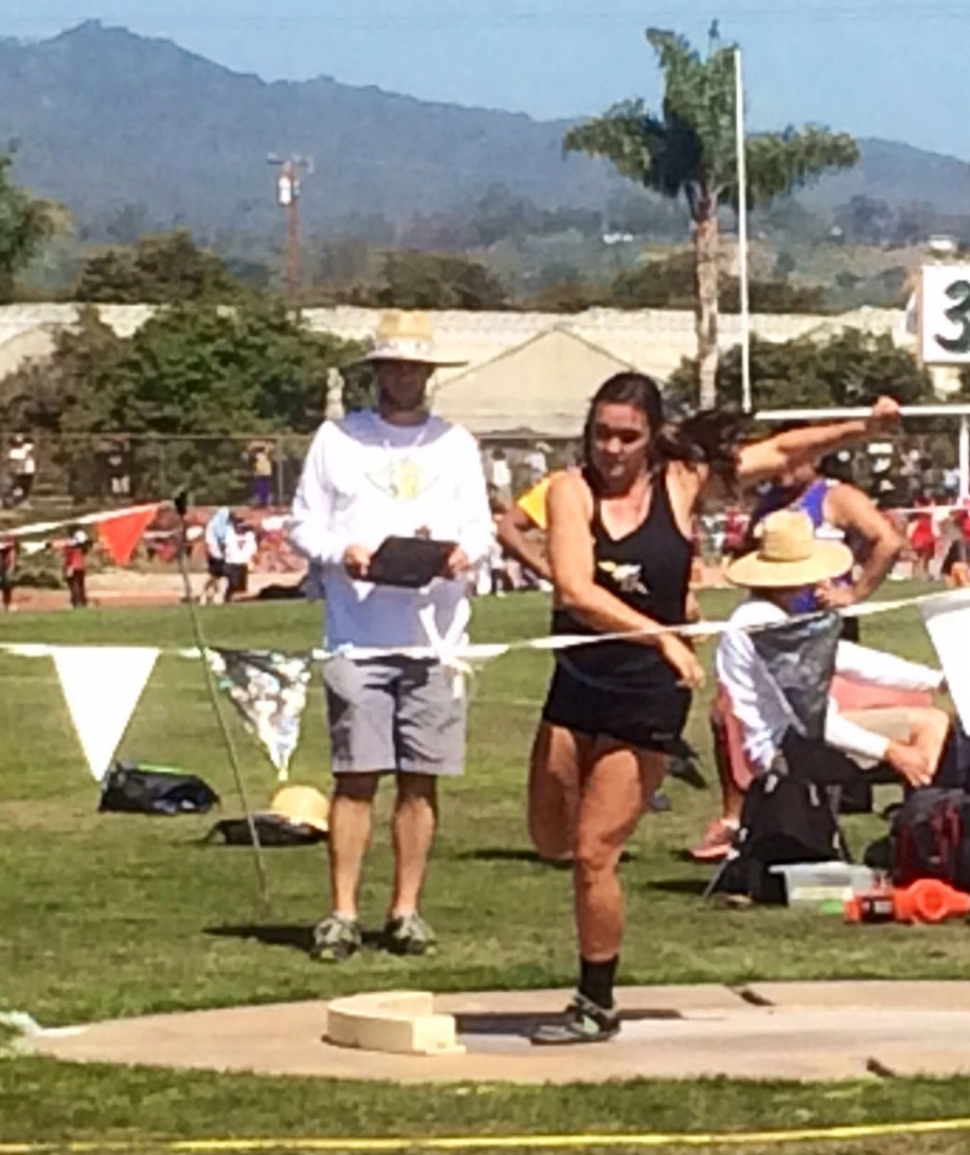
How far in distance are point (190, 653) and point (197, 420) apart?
6268 centimetres

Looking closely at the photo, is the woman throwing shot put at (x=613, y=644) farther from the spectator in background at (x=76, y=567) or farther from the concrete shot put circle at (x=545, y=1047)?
the spectator in background at (x=76, y=567)

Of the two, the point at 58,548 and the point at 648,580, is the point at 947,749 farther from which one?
the point at 58,548

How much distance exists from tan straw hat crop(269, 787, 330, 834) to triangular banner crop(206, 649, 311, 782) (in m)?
2.80

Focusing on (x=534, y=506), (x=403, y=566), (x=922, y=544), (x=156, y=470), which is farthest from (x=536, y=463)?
(x=403, y=566)

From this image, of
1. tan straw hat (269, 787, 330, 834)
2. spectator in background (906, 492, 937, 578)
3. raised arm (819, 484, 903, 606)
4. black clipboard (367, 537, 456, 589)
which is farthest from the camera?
spectator in background (906, 492, 937, 578)

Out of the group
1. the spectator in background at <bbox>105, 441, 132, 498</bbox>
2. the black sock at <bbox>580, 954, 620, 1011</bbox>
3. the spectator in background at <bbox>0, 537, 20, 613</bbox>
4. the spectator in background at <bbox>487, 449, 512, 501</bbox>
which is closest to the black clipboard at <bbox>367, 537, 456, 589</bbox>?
the black sock at <bbox>580, 954, 620, 1011</bbox>

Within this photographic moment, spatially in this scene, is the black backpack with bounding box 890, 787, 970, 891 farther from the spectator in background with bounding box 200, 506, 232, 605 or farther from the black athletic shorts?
the spectator in background with bounding box 200, 506, 232, 605

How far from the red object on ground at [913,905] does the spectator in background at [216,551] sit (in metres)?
28.8

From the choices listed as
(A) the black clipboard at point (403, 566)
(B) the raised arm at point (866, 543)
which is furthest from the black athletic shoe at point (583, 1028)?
(B) the raised arm at point (866, 543)

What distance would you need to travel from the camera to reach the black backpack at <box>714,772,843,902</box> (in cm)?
1159

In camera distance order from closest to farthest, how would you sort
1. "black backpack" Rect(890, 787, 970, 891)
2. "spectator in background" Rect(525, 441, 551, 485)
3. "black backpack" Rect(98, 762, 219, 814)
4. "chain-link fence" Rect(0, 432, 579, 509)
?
"black backpack" Rect(890, 787, 970, 891) → "black backpack" Rect(98, 762, 219, 814) → "chain-link fence" Rect(0, 432, 579, 509) → "spectator in background" Rect(525, 441, 551, 485)

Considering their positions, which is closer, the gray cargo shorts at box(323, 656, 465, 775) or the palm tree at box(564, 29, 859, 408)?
the gray cargo shorts at box(323, 656, 465, 775)

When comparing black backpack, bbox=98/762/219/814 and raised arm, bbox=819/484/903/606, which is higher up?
raised arm, bbox=819/484/903/606

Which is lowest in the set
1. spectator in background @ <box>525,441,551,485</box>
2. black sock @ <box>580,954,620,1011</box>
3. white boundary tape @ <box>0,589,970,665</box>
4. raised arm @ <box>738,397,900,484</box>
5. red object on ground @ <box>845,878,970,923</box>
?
spectator in background @ <box>525,441,551,485</box>
